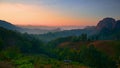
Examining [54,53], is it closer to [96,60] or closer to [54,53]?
[54,53]

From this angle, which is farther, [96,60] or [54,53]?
[54,53]

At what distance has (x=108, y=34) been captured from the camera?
14112 centimetres

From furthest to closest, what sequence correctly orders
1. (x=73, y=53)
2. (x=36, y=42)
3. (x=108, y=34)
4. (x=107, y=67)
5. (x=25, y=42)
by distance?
(x=108, y=34) → (x=36, y=42) → (x=25, y=42) → (x=73, y=53) → (x=107, y=67)

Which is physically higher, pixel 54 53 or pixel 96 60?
pixel 96 60

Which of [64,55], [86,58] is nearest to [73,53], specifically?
[64,55]

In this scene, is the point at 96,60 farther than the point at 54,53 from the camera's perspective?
No

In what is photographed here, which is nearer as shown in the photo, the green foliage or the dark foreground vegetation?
the dark foreground vegetation

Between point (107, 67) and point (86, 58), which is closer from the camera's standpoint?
point (107, 67)

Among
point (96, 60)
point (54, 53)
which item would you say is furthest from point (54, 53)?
point (96, 60)

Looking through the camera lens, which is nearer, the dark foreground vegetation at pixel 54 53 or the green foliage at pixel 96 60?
the dark foreground vegetation at pixel 54 53

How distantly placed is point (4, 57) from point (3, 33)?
112ft

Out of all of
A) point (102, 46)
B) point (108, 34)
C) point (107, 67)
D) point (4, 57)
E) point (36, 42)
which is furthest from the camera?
point (108, 34)

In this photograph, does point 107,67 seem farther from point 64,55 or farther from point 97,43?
point 97,43

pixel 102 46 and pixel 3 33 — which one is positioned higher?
pixel 3 33
